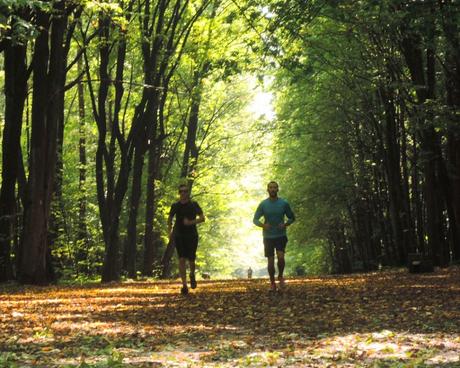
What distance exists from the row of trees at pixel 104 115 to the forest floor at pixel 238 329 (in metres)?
4.08

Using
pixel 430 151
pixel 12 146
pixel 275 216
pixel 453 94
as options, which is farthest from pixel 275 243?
pixel 12 146

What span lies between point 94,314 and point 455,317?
5.14 metres

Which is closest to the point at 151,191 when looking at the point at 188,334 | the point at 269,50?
the point at 269,50

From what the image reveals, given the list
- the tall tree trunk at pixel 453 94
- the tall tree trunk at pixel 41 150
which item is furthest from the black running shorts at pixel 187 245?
the tall tree trunk at pixel 453 94

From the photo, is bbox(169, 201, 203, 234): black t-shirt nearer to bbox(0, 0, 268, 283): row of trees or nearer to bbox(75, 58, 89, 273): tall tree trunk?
bbox(0, 0, 268, 283): row of trees

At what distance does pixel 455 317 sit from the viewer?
8.65m

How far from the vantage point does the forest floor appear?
621 centimetres

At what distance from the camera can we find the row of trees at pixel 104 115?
53.2 feet

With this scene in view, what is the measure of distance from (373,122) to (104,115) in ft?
37.6

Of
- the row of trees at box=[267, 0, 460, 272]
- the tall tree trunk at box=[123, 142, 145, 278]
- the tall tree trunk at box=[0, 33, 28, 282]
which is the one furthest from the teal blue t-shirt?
the tall tree trunk at box=[123, 142, 145, 278]

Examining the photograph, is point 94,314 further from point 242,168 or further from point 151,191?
point 242,168

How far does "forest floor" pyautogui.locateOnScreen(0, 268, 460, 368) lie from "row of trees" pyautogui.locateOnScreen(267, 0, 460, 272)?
514 cm

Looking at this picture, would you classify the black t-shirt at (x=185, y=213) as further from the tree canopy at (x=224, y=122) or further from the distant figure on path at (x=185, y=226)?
the tree canopy at (x=224, y=122)

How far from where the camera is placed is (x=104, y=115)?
69.3 ft
